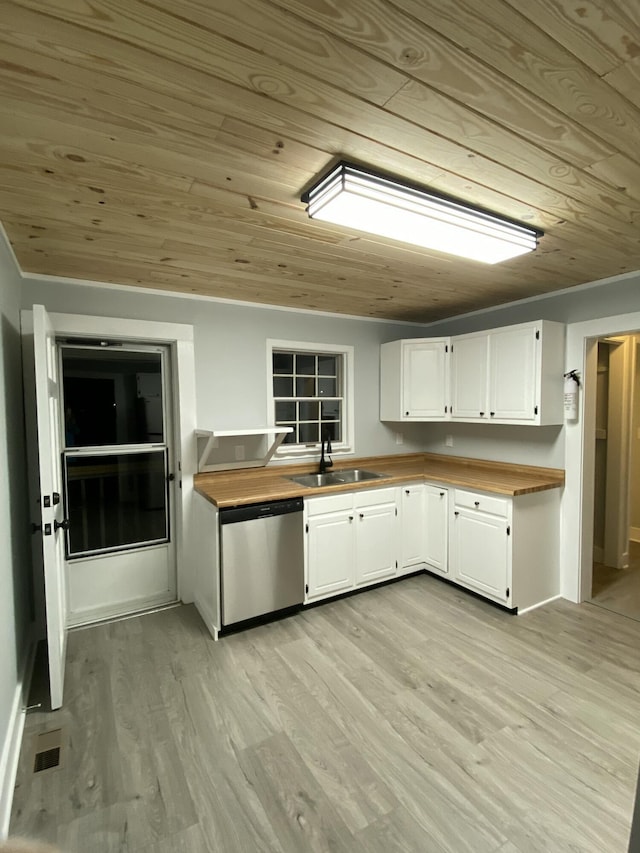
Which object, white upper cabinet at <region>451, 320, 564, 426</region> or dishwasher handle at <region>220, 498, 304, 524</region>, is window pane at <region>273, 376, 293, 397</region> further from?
white upper cabinet at <region>451, 320, 564, 426</region>

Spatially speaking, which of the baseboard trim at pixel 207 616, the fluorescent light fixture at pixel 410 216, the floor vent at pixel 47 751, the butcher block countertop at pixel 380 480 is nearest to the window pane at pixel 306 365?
the butcher block countertop at pixel 380 480

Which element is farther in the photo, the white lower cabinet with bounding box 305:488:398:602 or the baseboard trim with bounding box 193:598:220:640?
the white lower cabinet with bounding box 305:488:398:602

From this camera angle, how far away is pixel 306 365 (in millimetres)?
3922

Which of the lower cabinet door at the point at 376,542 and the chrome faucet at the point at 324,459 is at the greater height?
the chrome faucet at the point at 324,459

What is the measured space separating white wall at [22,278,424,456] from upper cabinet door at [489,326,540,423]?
1.19m

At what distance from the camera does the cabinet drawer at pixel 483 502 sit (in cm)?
301

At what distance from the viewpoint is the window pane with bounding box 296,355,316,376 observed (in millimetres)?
3877

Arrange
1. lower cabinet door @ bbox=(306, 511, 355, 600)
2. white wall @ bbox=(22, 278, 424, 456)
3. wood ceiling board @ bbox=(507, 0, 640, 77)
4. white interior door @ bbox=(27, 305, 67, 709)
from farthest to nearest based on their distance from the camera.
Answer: lower cabinet door @ bbox=(306, 511, 355, 600)
white wall @ bbox=(22, 278, 424, 456)
white interior door @ bbox=(27, 305, 67, 709)
wood ceiling board @ bbox=(507, 0, 640, 77)

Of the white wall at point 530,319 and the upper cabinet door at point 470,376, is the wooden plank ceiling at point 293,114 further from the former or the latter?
the upper cabinet door at point 470,376

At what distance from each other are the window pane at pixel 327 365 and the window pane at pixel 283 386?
1.18ft

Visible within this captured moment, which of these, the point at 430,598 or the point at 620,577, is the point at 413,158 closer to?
the point at 430,598

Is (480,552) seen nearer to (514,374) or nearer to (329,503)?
(329,503)

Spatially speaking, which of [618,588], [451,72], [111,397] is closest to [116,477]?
[111,397]

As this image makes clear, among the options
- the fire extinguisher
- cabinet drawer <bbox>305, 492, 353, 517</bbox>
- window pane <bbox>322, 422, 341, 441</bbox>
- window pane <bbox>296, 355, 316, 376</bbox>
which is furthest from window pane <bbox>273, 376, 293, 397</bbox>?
the fire extinguisher
